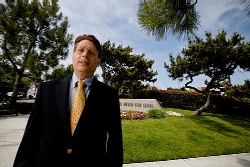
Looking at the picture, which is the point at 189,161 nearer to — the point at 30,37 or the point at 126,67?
the point at 30,37

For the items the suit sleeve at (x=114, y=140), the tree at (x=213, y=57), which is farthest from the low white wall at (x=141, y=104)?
the suit sleeve at (x=114, y=140)

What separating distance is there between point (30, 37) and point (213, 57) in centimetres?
1545

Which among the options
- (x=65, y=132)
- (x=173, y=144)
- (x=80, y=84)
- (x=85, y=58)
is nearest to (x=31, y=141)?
(x=65, y=132)

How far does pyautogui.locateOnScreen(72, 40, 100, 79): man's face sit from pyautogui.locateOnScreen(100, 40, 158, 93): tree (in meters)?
20.0

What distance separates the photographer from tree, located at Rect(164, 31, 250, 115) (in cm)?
1130

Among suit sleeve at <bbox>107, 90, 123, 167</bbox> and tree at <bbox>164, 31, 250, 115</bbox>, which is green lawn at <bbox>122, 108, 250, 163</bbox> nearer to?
suit sleeve at <bbox>107, 90, 123, 167</bbox>

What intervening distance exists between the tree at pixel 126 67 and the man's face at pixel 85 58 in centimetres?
2004

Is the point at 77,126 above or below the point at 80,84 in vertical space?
below

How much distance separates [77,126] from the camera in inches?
54.7

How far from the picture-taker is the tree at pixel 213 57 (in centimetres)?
1130

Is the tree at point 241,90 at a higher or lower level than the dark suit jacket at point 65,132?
higher

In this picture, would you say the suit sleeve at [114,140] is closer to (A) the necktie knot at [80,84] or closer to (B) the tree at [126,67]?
(A) the necktie knot at [80,84]

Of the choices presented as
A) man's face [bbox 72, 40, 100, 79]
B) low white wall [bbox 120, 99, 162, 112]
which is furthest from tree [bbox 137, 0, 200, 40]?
low white wall [bbox 120, 99, 162, 112]

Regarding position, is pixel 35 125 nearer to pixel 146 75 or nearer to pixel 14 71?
pixel 14 71
